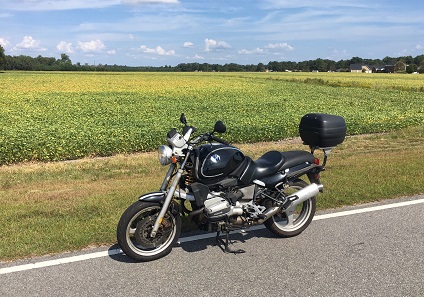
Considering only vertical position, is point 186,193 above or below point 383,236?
above

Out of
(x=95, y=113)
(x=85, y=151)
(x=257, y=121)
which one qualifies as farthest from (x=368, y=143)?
(x=95, y=113)

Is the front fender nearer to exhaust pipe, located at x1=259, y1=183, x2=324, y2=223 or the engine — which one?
the engine

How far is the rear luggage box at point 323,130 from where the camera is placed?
4734 millimetres

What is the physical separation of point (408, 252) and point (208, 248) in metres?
2.11

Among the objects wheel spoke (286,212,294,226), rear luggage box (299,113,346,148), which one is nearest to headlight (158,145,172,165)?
wheel spoke (286,212,294,226)

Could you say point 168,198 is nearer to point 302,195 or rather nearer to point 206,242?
point 206,242

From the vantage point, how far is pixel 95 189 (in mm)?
6820

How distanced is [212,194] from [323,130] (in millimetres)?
1603

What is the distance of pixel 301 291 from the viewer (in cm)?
339

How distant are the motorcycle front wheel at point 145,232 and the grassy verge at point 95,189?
593mm

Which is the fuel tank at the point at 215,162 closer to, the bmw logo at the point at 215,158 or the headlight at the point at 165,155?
the bmw logo at the point at 215,158

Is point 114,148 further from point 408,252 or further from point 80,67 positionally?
point 80,67

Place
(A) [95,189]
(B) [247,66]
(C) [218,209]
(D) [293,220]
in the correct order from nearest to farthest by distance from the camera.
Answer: (C) [218,209] < (D) [293,220] < (A) [95,189] < (B) [247,66]

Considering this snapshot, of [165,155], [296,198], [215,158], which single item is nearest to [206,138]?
[215,158]
